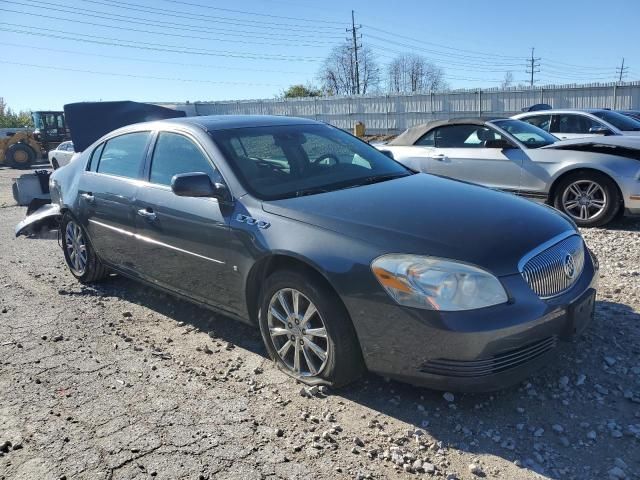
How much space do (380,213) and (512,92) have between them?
25.9 meters

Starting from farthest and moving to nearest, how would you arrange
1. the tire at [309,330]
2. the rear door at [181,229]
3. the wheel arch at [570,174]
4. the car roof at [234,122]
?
the wheel arch at [570,174] → the car roof at [234,122] → the rear door at [181,229] → the tire at [309,330]

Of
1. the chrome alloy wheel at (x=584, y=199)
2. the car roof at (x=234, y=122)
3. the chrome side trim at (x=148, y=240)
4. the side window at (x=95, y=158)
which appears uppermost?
the car roof at (x=234, y=122)

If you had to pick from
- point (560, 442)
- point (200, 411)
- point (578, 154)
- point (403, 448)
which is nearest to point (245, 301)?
point (200, 411)

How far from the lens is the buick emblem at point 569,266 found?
3.12 metres

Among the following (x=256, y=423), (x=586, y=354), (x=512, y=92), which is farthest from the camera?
(x=512, y=92)

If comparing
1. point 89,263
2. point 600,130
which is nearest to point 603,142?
point 600,130

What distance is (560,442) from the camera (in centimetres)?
271

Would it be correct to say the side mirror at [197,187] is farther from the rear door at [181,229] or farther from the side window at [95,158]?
the side window at [95,158]

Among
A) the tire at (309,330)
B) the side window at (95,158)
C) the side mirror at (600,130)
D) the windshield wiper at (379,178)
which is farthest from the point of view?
the side mirror at (600,130)

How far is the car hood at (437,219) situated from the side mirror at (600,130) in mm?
7208

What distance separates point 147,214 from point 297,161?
4.08 ft

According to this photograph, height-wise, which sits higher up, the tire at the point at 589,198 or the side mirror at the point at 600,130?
the side mirror at the point at 600,130

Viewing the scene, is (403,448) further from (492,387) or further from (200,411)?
(200,411)

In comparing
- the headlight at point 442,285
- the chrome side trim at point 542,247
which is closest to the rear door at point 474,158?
the chrome side trim at point 542,247
